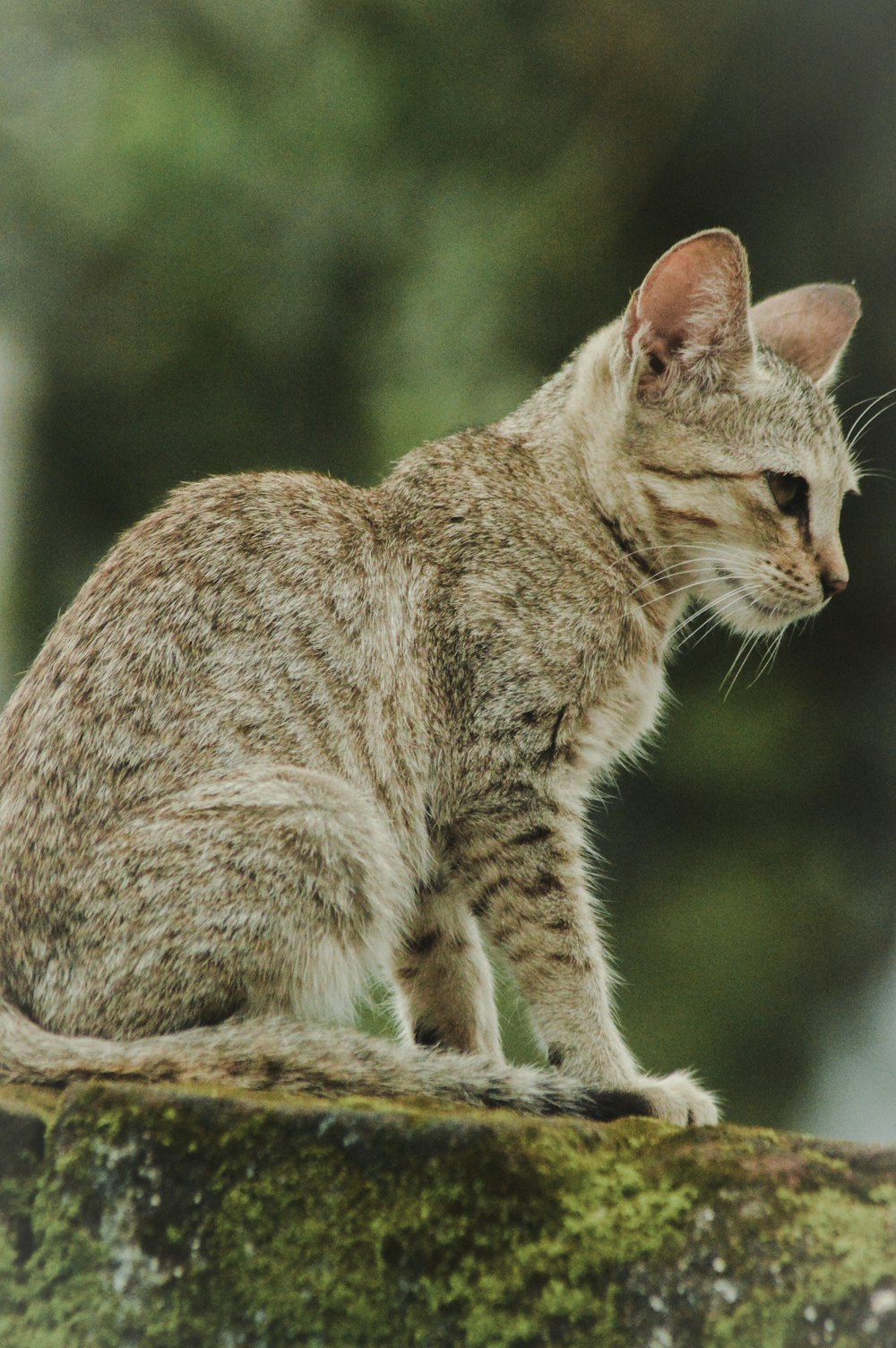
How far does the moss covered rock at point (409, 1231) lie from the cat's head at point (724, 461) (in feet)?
5.22

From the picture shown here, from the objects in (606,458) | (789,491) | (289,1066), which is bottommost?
(289,1066)

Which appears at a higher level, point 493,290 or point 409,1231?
point 493,290

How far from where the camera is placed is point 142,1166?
204 centimetres

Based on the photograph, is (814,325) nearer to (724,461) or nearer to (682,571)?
(724,461)

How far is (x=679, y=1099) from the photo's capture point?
2.81 metres

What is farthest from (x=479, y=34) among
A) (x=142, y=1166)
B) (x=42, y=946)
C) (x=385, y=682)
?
(x=142, y=1166)

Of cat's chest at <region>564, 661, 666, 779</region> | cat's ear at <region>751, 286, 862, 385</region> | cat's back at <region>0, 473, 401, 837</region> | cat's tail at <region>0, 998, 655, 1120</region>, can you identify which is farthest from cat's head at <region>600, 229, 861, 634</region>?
cat's tail at <region>0, 998, 655, 1120</region>

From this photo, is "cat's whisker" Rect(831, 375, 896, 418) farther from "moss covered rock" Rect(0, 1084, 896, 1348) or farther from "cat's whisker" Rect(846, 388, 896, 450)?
"moss covered rock" Rect(0, 1084, 896, 1348)

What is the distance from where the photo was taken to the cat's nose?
3.32 meters

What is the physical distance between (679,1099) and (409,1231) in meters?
0.96

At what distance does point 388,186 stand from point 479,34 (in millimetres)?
587

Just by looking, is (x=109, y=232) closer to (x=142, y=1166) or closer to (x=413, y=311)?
(x=413, y=311)

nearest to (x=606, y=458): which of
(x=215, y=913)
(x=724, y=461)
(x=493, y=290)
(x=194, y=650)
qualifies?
(x=724, y=461)

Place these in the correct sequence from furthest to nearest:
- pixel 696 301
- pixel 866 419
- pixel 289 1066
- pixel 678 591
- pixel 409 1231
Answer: pixel 866 419, pixel 678 591, pixel 696 301, pixel 289 1066, pixel 409 1231
